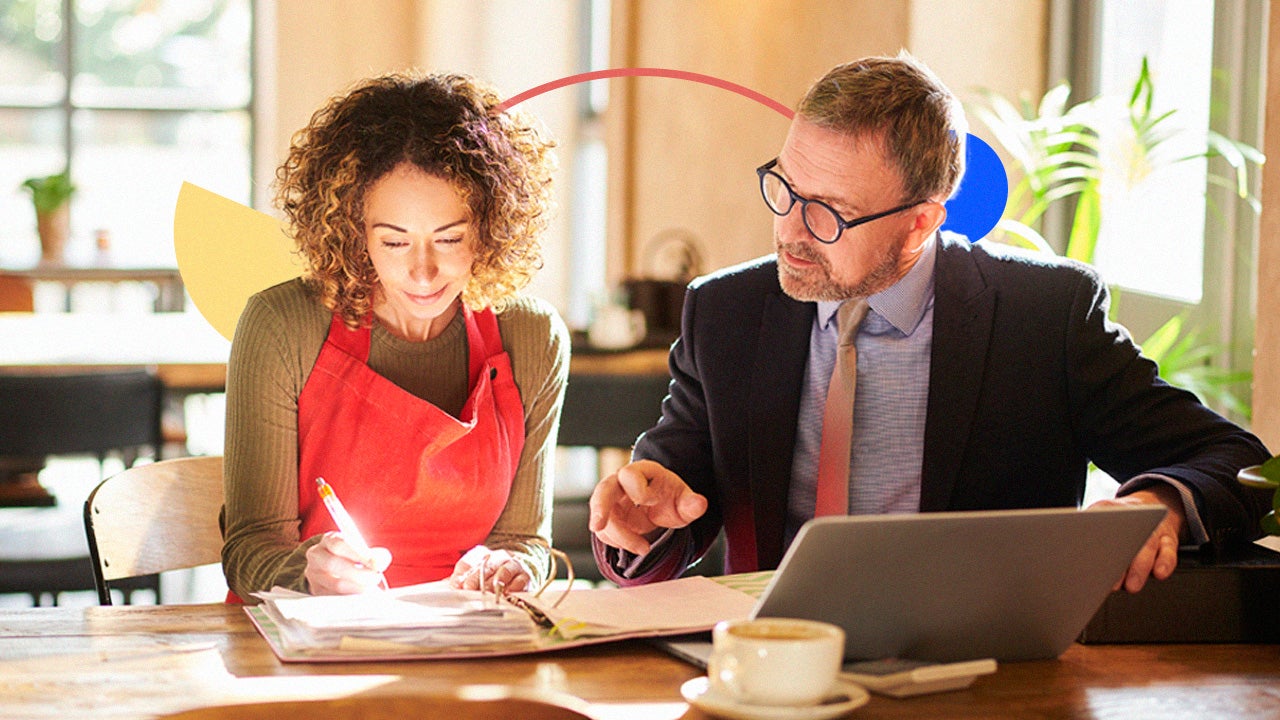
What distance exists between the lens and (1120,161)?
2.72 metres

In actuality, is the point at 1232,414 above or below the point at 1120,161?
below

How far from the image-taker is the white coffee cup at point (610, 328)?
144 inches

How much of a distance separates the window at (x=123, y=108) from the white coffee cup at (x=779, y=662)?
6420 mm

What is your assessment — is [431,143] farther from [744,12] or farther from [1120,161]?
[744,12]

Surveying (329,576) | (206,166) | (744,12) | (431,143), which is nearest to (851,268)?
(431,143)

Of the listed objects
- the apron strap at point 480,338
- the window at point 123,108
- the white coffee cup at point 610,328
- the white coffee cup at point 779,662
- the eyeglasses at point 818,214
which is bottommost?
the white coffee cup at point 779,662

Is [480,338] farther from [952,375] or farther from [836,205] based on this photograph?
[952,375]

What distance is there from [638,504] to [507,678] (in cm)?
39

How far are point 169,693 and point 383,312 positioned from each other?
2.62ft

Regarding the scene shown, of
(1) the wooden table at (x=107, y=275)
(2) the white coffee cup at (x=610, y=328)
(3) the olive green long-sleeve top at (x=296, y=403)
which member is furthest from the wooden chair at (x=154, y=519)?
(1) the wooden table at (x=107, y=275)

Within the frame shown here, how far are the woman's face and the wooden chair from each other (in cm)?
37

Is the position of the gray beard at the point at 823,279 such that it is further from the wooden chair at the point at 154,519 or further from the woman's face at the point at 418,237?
the wooden chair at the point at 154,519

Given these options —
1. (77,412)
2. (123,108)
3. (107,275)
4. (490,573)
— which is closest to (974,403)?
(490,573)

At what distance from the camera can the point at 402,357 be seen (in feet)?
5.89
